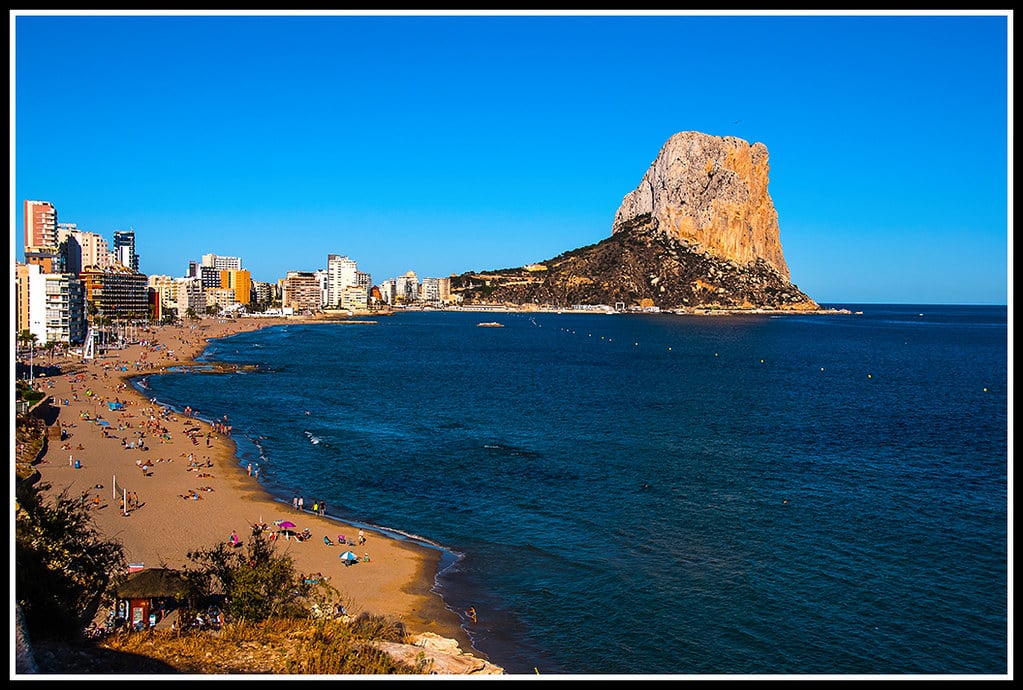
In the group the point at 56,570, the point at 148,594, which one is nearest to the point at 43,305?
the point at 148,594

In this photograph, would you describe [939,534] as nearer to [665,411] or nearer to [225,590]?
[225,590]

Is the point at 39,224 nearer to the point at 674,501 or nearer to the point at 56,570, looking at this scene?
the point at 674,501

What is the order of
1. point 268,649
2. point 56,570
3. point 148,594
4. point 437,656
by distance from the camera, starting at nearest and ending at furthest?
point 268,649
point 56,570
point 437,656
point 148,594

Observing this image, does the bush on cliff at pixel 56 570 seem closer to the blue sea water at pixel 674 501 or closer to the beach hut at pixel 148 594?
the beach hut at pixel 148 594

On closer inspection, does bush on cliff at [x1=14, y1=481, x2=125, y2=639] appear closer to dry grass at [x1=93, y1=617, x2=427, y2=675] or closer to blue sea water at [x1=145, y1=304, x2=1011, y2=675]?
dry grass at [x1=93, y1=617, x2=427, y2=675]

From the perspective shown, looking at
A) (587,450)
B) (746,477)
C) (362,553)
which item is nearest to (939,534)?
(746,477)

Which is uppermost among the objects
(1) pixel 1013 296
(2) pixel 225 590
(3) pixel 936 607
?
(1) pixel 1013 296
